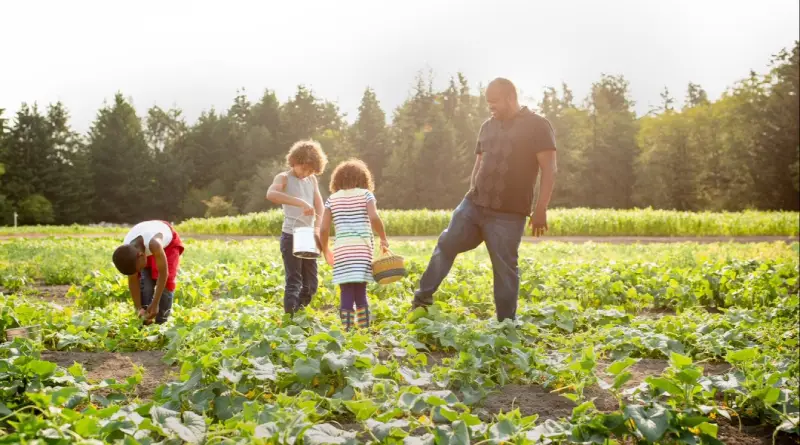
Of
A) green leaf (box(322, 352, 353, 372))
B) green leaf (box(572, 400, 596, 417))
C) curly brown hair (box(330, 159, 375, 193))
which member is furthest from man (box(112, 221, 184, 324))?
green leaf (box(572, 400, 596, 417))

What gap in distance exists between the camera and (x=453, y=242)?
17.0 ft

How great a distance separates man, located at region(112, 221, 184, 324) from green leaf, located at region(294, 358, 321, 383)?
204 centimetres

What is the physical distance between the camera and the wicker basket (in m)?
4.80

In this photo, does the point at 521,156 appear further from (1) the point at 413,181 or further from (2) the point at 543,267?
(1) the point at 413,181

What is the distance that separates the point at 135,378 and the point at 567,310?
3.43 metres

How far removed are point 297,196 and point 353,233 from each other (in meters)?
0.92

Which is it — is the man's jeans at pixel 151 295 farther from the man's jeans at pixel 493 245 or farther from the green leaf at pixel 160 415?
the green leaf at pixel 160 415

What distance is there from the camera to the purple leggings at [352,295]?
198 inches

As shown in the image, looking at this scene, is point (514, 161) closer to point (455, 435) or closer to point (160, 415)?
point (455, 435)

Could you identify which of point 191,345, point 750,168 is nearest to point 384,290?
point 191,345

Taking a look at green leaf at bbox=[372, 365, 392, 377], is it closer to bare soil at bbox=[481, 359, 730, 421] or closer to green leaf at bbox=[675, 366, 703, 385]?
bare soil at bbox=[481, 359, 730, 421]

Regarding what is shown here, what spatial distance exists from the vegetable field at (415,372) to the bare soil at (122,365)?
0.02m

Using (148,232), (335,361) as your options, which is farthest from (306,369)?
(148,232)

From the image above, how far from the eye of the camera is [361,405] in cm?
277
